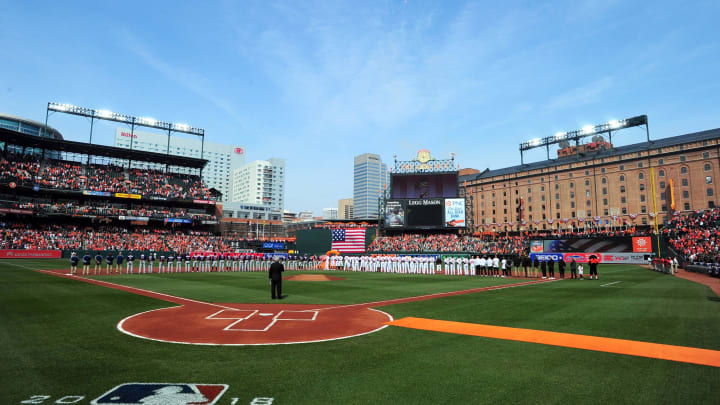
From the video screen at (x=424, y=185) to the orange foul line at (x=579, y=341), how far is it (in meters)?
54.6

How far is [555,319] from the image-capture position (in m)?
10.9

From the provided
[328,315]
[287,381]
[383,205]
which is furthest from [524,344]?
[383,205]

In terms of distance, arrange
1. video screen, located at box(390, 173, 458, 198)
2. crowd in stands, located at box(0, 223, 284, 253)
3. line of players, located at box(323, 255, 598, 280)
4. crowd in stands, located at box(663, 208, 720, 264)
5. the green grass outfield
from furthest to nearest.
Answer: video screen, located at box(390, 173, 458, 198) < crowd in stands, located at box(0, 223, 284, 253) < crowd in stands, located at box(663, 208, 720, 264) < line of players, located at box(323, 255, 598, 280) < the green grass outfield

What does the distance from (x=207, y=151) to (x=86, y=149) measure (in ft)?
424

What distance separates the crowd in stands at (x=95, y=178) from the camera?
5312 centimetres

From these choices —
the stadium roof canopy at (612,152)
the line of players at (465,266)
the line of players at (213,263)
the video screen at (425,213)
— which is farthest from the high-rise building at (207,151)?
the line of players at (465,266)

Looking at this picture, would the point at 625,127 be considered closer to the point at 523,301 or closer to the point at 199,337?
the point at 523,301

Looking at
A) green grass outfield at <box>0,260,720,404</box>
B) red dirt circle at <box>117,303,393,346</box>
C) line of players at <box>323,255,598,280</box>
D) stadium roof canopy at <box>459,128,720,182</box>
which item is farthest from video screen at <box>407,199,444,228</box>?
stadium roof canopy at <box>459,128,720,182</box>

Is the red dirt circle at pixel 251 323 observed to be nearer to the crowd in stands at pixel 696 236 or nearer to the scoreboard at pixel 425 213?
the crowd in stands at pixel 696 236

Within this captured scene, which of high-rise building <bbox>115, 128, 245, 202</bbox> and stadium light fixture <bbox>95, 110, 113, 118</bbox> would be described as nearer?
stadium light fixture <bbox>95, 110, 113, 118</bbox>

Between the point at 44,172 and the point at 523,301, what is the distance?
224 feet

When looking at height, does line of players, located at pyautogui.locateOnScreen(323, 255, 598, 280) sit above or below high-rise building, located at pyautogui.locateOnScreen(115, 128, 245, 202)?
below

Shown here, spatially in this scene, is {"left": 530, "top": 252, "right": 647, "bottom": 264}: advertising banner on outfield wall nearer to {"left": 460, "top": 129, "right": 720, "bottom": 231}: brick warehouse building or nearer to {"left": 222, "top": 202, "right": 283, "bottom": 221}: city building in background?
{"left": 460, "top": 129, "right": 720, "bottom": 231}: brick warehouse building

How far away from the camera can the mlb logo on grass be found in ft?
15.4
